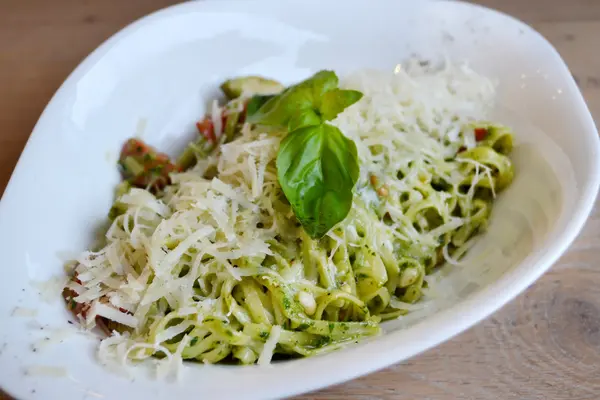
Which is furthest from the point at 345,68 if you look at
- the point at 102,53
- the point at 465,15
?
the point at 102,53

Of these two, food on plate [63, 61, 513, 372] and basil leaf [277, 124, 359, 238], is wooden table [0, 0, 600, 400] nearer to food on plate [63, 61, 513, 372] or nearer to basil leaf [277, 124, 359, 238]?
food on plate [63, 61, 513, 372]

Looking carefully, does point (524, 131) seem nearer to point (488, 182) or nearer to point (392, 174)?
point (488, 182)

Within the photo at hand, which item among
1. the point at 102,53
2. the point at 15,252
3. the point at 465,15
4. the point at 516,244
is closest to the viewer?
the point at 15,252

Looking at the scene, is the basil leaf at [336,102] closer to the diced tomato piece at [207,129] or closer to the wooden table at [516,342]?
the diced tomato piece at [207,129]

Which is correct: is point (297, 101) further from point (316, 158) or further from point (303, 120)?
point (316, 158)

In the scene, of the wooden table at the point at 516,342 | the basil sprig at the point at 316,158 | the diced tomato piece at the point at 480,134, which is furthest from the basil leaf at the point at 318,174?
the diced tomato piece at the point at 480,134

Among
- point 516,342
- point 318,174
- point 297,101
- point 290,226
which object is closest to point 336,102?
point 297,101

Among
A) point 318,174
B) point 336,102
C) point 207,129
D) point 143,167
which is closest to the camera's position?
point 318,174
